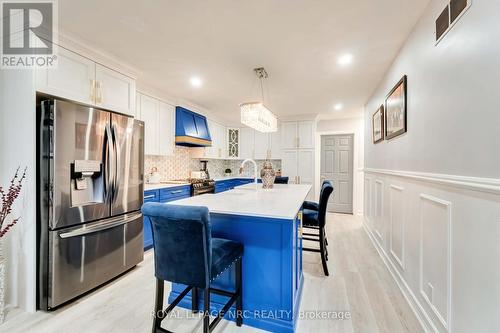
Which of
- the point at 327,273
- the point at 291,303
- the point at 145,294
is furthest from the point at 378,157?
the point at 145,294

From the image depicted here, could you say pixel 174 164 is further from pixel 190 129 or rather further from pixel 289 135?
pixel 289 135

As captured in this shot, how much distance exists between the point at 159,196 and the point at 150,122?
1.20m

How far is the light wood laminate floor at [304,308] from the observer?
168 centimetres

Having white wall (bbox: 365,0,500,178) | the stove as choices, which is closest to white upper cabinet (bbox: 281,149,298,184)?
the stove

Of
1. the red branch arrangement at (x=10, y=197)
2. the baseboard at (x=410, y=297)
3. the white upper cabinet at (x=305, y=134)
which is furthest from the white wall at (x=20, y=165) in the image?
the white upper cabinet at (x=305, y=134)

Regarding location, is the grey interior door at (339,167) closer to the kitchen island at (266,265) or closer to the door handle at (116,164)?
the kitchen island at (266,265)

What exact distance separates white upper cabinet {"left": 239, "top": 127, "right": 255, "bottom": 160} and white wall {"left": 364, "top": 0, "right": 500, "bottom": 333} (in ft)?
13.4

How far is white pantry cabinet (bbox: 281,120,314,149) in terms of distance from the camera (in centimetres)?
536

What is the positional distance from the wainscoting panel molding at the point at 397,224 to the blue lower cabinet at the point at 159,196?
2.77 m

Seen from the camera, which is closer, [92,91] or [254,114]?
[92,91]

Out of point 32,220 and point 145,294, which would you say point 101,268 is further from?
point 32,220

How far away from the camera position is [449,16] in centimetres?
138

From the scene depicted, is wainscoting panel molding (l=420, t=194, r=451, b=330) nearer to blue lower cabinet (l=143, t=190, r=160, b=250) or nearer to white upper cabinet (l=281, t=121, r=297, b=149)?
blue lower cabinet (l=143, t=190, r=160, b=250)

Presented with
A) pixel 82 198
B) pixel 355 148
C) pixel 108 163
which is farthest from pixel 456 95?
pixel 355 148
